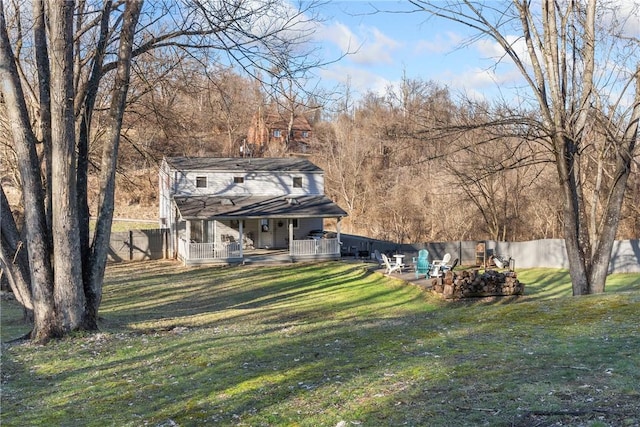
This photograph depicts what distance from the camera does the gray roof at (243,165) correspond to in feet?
Answer: 103

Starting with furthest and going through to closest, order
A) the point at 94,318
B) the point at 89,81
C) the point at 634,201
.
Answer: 1. the point at 634,201
2. the point at 89,81
3. the point at 94,318

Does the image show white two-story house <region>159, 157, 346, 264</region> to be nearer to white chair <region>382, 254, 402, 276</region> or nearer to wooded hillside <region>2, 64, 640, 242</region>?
wooded hillside <region>2, 64, 640, 242</region>

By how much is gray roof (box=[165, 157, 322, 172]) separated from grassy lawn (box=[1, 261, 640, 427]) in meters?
20.9

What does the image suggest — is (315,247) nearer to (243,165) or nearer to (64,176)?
(243,165)

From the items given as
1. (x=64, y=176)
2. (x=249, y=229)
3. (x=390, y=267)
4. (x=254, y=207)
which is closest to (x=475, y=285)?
(x=390, y=267)

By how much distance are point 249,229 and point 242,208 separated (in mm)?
3422

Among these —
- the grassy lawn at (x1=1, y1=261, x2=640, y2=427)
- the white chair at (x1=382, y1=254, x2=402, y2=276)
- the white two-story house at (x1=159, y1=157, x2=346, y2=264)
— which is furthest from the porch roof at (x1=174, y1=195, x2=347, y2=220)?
the grassy lawn at (x1=1, y1=261, x2=640, y2=427)

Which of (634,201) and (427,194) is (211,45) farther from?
(427,194)

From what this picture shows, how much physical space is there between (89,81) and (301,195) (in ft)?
74.4

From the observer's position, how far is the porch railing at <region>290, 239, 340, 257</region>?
3000 centimetres

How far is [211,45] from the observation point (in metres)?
9.62

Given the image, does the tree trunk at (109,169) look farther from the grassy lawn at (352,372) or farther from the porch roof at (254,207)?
the porch roof at (254,207)

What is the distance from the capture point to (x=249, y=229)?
3322cm

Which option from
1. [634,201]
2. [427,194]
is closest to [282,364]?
[634,201]
